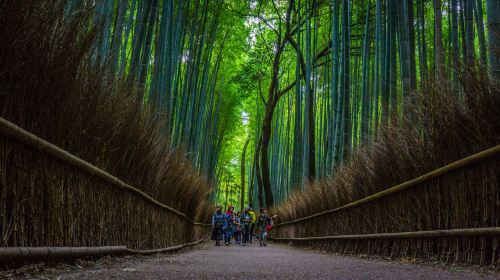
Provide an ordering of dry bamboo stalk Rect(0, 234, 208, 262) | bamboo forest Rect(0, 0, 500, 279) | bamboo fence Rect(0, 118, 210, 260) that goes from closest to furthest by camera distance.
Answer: dry bamboo stalk Rect(0, 234, 208, 262)
bamboo fence Rect(0, 118, 210, 260)
bamboo forest Rect(0, 0, 500, 279)

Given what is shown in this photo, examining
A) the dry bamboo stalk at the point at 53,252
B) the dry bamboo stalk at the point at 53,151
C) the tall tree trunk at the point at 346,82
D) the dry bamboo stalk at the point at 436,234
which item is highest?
the tall tree trunk at the point at 346,82

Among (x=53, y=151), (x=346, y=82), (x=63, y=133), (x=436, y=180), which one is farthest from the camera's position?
(x=346, y=82)

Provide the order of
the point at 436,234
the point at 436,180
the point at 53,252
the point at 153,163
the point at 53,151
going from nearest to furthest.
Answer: the point at 53,252
the point at 53,151
the point at 436,234
the point at 436,180
the point at 153,163

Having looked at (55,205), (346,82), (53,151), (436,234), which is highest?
(346,82)

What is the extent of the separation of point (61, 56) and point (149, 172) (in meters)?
2.52

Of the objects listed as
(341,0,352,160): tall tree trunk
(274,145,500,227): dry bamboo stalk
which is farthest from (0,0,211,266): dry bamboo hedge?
(341,0,352,160): tall tree trunk

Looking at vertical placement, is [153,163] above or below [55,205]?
above

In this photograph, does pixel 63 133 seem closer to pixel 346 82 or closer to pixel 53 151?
pixel 53 151

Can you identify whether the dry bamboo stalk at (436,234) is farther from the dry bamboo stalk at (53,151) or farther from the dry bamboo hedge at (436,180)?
the dry bamboo stalk at (53,151)

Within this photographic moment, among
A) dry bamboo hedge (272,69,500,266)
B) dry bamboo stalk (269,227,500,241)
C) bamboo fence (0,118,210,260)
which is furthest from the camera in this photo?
dry bamboo hedge (272,69,500,266)

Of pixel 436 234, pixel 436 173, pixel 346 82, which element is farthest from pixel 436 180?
pixel 346 82

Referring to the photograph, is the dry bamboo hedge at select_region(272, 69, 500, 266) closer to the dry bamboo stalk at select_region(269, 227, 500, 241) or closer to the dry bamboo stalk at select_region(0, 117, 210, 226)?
the dry bamboo stalk at select_region(269, 227, 500, 241)

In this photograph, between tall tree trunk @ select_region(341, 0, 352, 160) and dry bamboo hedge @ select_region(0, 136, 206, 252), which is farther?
tall tree trunk @ select_region(341, 0, 352, 160)

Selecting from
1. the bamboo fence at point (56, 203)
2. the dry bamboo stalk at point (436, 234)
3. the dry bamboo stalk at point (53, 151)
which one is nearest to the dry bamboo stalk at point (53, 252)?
the bamboo fence at point (56, 203)
